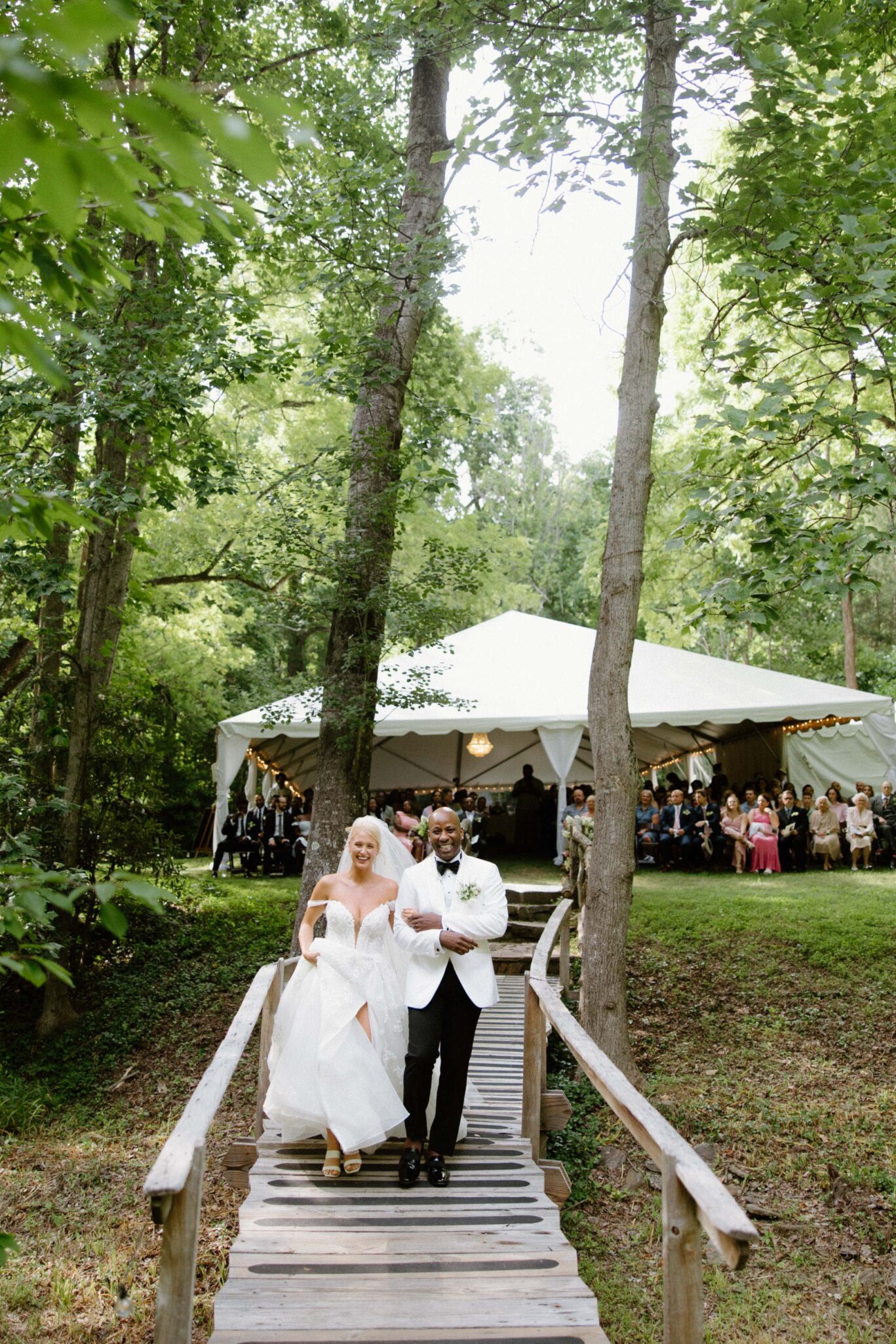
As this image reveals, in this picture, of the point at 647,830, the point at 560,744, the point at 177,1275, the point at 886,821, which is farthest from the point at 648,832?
the point at 177,1275

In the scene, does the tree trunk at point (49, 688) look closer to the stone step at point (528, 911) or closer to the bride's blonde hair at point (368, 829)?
the stone step at point (528, 911)

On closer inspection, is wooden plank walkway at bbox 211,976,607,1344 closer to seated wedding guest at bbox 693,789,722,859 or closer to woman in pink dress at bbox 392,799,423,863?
woman in pink dress at bbox 392,799,423,863

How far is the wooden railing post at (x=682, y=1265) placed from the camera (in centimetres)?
329

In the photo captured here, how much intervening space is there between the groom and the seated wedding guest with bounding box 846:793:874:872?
12950mm

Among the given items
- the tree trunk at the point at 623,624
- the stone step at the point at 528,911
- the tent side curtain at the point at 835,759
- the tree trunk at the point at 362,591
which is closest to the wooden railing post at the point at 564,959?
the tree trunk at the point at 623,624

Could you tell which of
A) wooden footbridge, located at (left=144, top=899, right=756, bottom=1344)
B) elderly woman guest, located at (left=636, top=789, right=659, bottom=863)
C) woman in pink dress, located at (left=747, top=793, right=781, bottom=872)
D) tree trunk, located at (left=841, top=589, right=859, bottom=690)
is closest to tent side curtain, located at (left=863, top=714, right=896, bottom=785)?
woman in pink dress, located at (left=747, top=793, right=781, bottom=872)

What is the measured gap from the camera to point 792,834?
17250mm

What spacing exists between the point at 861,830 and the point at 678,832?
284cm

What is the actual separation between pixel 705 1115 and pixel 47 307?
27.4 feet

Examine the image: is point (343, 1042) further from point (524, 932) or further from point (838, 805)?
point (838, 805)

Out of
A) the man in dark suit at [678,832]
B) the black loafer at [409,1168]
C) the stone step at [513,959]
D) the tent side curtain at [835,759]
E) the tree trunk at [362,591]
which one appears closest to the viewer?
the black loafer at [409,1168]

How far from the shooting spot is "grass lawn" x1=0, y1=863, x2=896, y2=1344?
6.07 meters

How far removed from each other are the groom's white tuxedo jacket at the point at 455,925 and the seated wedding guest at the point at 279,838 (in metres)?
12.8

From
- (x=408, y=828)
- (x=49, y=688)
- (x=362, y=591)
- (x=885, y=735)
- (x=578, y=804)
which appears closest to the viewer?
(x=362, y=591)
